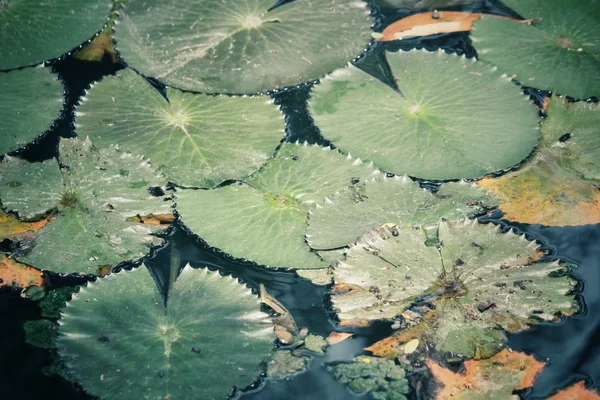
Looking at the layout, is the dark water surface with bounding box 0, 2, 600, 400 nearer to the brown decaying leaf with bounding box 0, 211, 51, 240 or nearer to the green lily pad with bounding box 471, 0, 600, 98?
the brown decaying leaf with bounding box 0, 211, 51, 240

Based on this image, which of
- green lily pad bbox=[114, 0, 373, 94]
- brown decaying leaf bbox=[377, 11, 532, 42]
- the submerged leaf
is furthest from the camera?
brown decaying leaf bbox=[377, 11, 532, 42]

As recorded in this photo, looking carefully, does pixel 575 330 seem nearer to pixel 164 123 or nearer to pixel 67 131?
pixel 164 123

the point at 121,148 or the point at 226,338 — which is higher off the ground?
the point at 121,148

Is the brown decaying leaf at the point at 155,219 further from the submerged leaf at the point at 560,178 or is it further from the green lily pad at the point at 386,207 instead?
the submerged leaf at the point at 560,178

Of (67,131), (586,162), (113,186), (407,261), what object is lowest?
(407,261)

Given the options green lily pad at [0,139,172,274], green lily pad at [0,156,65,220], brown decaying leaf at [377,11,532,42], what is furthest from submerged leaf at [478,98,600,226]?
green lily pad at [0,156,65,220]

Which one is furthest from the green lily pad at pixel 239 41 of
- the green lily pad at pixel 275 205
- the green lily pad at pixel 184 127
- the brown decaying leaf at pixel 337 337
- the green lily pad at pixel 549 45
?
the brown decaying leaf at pixel 337 337

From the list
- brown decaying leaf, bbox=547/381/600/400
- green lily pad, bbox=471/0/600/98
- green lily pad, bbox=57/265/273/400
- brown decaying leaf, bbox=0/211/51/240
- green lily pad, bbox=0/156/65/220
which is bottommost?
brown decaying leaf, bbox=547/381/600/400

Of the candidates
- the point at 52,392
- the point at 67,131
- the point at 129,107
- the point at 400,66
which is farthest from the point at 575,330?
the point at 67,131
